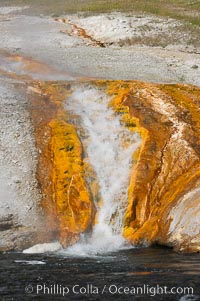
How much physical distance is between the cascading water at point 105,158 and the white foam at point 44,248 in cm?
39

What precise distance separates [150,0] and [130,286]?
47472 mm

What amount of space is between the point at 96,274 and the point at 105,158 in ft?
26.1

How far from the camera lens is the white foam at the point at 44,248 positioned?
16875 millimetres

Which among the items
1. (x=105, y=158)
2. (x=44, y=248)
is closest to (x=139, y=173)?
(x=105, y=158)

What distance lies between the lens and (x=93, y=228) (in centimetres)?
1859

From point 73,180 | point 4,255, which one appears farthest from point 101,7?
point 4,255

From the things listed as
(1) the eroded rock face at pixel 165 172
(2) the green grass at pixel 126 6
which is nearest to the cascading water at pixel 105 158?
(1) the eroded rock face at pixel 165 172

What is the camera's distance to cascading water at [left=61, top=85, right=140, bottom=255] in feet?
59.0

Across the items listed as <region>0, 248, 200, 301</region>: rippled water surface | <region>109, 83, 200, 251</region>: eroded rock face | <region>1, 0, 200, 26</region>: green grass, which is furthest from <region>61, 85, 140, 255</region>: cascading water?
<region>1, 0, 200, 26</region>: green grass

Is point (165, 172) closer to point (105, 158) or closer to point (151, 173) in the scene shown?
point (151, 173)

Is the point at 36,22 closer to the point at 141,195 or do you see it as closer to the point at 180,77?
the point at 180,77

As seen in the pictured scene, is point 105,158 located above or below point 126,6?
below

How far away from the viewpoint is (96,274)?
45.6 ft

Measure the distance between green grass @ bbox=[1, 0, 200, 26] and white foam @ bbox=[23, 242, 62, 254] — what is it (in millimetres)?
29360
